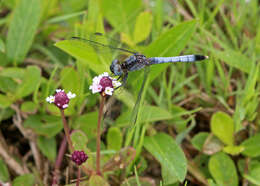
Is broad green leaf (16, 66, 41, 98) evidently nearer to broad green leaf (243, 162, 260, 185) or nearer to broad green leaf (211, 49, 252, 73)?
broad green leaf (211, 49, 252, 73)

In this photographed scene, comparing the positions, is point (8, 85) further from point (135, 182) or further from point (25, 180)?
point (135, 182)

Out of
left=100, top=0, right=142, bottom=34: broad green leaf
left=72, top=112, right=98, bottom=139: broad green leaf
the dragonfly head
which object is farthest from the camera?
left=100, top=0, right=142, bottom=34: broad green leaf

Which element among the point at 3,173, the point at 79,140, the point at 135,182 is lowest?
the point at 135,182

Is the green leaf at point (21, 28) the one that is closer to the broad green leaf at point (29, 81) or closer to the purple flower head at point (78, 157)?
the broad green leaf at point (29, 81)

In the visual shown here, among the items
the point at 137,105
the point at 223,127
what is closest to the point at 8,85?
the point at 137,105

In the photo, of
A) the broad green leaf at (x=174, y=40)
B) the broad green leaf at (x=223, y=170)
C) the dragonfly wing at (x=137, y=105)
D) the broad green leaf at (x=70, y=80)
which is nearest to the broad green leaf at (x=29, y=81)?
the broad green leaf at (x=70, y=80)

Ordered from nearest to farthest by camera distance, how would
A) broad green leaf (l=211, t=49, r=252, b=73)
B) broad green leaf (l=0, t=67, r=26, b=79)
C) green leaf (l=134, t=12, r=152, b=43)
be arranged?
broad green leaf (l=0, t=67, r=26, b=79), broad green leaf (l=211, t=49, r=252, b=73), green leaf (l=134, t=12, r=152, b=43)

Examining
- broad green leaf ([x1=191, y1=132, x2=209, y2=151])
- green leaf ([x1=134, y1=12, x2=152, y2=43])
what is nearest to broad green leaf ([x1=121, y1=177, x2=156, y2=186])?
broad green leaf ([x1=191, y1=132, x2=209, y2=151])
